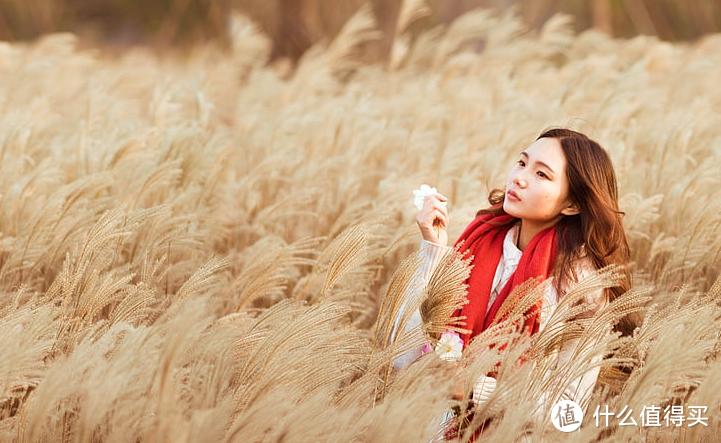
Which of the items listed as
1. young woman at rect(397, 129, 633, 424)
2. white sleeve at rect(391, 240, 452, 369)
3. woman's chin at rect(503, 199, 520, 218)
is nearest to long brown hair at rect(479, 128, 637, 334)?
young woman at rect(397, 129, 633, 424)

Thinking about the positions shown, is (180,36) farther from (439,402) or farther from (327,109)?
(439,402)

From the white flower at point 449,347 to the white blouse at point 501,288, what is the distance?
0.08 metres

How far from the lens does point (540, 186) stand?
7.37ft

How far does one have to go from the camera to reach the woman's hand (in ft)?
7.60

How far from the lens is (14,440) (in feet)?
5.91

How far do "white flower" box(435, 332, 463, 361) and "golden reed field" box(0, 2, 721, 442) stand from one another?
0.38ft

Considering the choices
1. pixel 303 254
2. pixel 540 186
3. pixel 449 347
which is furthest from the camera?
pixel 303 254

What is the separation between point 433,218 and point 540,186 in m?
0.32

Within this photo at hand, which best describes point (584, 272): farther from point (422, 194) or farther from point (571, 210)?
point (422, 194)

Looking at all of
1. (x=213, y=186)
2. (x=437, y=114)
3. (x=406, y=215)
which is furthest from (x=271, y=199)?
(x=437, y=114)

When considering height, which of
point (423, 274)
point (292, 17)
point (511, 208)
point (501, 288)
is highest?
A: point (292, 17)

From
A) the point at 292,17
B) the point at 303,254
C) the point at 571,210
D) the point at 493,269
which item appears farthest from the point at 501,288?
the point at 292,17

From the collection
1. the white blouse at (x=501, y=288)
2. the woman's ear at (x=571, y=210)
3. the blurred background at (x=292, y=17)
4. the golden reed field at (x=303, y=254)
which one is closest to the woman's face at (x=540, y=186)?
the woman's ear at (x=571, y=210)

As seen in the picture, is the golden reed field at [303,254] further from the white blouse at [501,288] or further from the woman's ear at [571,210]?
the woman's ear at [571,210]
